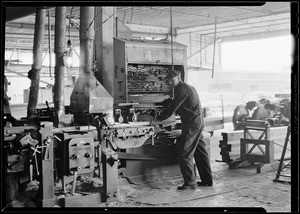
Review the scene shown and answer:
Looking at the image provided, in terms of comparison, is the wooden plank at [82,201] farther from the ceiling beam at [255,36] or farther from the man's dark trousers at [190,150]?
the ceiling beam at [255,36]

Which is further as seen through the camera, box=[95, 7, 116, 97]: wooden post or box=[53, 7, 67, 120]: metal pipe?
box=[95, 7, 116, 97]: wooden post

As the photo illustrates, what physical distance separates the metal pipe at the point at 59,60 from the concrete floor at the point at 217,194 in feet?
4.10

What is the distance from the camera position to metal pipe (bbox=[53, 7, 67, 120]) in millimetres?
4732

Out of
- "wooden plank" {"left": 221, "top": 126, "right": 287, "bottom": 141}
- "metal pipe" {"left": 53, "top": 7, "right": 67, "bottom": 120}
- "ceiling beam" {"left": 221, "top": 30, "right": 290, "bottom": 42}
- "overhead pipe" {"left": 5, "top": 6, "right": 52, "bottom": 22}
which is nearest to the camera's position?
"overhead pipe" {"left": 5, "top": 6, "right": 52, "bottom": 22}

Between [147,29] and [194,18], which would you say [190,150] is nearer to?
[194,18]

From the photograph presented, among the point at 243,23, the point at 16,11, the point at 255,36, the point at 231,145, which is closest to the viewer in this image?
the point at 16,11

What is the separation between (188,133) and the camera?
5145 mm

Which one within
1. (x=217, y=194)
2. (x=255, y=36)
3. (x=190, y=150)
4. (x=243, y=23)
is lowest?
(x=217, y=194)

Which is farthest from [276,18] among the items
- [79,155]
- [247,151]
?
[79,155]

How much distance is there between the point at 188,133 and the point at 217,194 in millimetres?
910

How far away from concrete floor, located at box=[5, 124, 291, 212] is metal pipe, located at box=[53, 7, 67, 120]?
1248mm

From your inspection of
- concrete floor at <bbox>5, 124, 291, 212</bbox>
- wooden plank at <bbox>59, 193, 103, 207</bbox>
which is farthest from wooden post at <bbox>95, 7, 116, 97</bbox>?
wooden plank at <bbox>59, 193, 103, 207</bbox>

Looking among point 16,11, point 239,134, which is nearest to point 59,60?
point 16,11

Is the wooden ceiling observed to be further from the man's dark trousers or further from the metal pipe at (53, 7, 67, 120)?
the man's dark trousers
